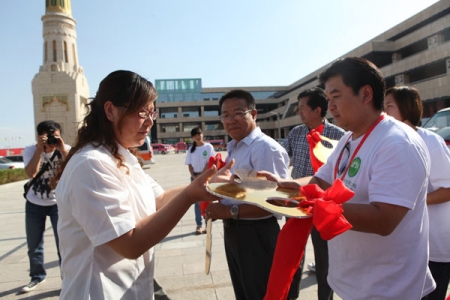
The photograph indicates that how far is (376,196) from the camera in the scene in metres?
1.24

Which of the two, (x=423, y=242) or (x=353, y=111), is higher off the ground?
(x=353, y=111)

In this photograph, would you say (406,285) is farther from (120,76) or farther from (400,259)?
(120,76)

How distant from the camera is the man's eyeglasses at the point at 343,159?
1601 millimetres

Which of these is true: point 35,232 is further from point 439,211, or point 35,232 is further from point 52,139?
point 439,211

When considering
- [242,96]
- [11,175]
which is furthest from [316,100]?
[11,175]

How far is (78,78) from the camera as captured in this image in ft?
97.6

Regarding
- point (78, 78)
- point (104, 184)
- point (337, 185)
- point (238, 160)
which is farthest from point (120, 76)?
point (78, 78)

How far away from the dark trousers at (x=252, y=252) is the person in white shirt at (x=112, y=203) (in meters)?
0.86

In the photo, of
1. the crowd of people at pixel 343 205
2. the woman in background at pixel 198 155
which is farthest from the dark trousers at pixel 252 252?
the woman in background at pixel 198 155

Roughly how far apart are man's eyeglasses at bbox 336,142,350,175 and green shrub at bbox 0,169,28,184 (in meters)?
17.7

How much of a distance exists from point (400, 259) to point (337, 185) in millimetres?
553

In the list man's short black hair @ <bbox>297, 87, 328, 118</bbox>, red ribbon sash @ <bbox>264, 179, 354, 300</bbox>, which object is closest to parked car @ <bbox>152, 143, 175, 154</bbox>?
man's short black hair @ <bbox>297, 87, 328, 118</bbox>

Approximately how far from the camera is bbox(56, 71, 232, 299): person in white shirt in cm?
127

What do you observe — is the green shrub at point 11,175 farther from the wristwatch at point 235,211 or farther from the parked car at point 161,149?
the parked car at point 161,149
